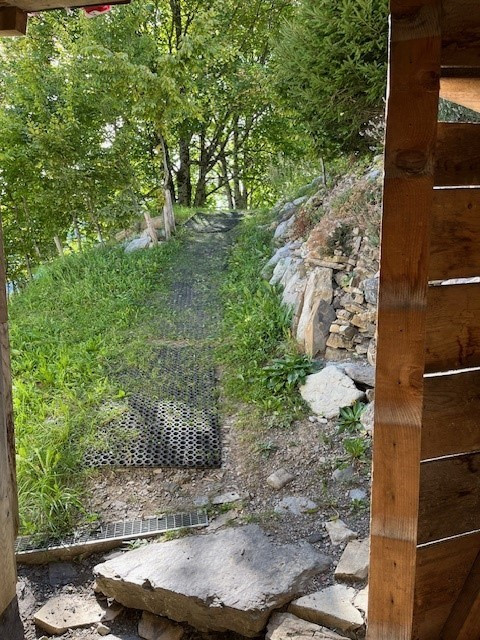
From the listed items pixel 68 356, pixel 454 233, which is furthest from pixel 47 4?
pixel 68 356

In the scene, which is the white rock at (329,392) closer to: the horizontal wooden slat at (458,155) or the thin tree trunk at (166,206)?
the horizontal wooden slat at (458,155)

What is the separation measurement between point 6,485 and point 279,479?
1799mm

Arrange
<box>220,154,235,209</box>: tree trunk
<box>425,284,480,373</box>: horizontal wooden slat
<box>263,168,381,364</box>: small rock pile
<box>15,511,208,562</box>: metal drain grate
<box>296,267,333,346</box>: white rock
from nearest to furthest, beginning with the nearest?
1. <box>425,284,480,373</box>: horizontal wooden slat
2. <box>15,511,208,562</box>: metal drain grate
3. <box>263,168,381,364</box>: small rock pile
4. <box>296,267,333,346</box>: white rock
5. <box>220,154,235,209</box>: tree trunk

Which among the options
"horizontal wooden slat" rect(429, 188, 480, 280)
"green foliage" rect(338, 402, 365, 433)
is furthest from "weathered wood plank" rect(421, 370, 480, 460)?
"green foliage" rect(338, 402, 365, 433)

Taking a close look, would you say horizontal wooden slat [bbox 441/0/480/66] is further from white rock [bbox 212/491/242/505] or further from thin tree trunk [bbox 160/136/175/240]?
thin tree trunk [bbox 160/136/175/240]

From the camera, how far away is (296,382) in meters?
4.03

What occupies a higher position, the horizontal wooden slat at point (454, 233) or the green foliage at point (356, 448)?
the horizontal wooden slat at point (454, 233)

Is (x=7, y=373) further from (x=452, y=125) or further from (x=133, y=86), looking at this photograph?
(x=133, y=86)

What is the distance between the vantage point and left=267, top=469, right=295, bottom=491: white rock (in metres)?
3.11

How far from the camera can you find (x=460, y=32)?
113 centimetres

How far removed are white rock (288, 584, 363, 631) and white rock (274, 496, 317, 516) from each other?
0.63m

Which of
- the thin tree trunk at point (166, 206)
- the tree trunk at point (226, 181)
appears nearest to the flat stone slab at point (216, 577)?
the thin tree trunk at point (166, 206)

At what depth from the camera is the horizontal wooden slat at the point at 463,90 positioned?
1.26 metres

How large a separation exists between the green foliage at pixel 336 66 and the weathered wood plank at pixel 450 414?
4.58 m
